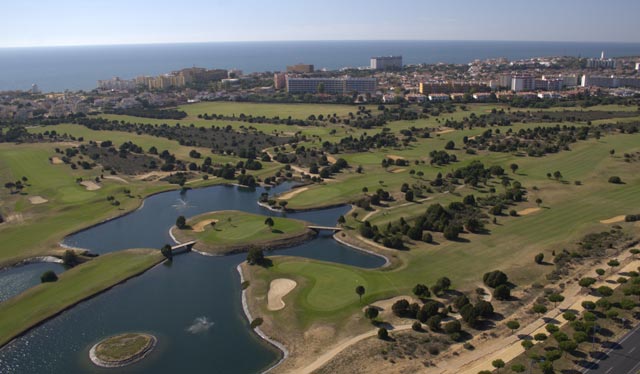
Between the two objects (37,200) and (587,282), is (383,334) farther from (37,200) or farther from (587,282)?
(37,200)

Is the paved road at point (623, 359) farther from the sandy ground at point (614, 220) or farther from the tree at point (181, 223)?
the tree at point (181, 223)

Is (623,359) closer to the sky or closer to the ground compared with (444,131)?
closer to the ground

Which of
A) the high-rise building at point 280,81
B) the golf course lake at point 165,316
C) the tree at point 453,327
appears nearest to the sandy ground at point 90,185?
the golf course lake at point 165,316

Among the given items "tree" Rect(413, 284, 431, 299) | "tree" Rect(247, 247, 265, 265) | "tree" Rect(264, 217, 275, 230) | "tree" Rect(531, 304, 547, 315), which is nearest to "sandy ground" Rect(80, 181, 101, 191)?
"tree" Rect(264, 217, 275, 230)

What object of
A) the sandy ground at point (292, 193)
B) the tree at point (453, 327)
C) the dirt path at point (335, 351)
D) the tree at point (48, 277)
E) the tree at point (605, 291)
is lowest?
the dirt path at point (335, 351)

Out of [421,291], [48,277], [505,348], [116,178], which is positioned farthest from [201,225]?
[505,348]

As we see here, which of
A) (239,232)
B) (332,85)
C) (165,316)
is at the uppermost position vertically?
(332,85)
